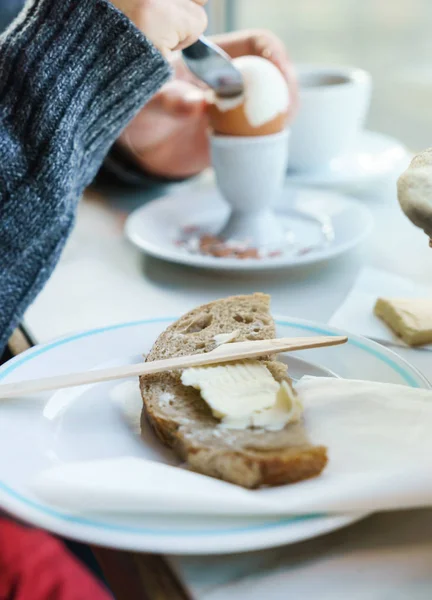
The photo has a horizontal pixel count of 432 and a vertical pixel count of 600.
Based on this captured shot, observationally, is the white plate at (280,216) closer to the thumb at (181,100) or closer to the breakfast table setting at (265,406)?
the breakfast table setting at (265,406)

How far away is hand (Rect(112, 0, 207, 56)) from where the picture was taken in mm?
552

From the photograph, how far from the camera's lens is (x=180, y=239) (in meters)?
0.73

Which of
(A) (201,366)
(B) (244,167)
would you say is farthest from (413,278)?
(A) (201,366)

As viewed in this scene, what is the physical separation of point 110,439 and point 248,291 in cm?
29

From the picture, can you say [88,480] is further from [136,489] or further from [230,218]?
[230,218]

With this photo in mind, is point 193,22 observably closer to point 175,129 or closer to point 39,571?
point 175,129

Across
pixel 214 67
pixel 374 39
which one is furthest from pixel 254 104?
pixel 374 39

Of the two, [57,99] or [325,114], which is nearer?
[57,99]

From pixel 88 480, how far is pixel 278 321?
0.21m

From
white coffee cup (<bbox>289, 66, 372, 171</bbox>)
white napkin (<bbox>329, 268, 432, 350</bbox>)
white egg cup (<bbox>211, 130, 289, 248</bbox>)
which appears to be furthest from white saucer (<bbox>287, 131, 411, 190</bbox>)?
white napkin (<bbox>329, 268, 432, 350</bbox>)

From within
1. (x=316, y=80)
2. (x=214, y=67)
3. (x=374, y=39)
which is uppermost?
(x=214, y=67)

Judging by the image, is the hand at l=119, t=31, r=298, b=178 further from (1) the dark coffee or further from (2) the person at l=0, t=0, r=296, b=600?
(2) the person at l=0, t=0, r=296, b=600

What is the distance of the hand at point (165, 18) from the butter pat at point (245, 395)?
0.31 m

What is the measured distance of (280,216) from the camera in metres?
0.79
